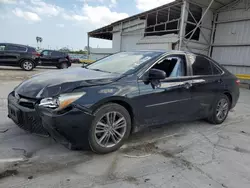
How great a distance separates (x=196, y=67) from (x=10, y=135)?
3.46 metres

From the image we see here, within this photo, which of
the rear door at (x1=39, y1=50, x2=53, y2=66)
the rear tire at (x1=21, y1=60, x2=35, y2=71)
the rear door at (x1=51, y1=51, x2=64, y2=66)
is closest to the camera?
the rear tire at (x1=21, y1=60, x2=35, y2=71)

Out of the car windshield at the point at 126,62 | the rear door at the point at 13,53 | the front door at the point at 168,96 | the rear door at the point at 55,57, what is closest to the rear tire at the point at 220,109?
the front door at the point at 168,96

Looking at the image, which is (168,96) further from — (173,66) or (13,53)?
(13,53)

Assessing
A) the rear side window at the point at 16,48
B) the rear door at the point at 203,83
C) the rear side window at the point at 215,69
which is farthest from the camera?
the rear side window at the point at 16,48

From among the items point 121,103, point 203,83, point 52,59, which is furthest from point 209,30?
point 121,103

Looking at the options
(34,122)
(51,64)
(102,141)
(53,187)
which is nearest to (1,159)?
(34,122)

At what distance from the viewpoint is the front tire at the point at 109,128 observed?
2.70 m

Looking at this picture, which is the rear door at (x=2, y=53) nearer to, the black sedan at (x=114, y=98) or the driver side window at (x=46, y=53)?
the driver side window at (x=46, y=53)

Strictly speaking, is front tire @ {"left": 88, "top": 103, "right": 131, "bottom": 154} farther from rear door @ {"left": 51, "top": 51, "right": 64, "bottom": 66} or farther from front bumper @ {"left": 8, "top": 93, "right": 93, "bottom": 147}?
rear door @ {"left": 51, "top": 51, "right": 64, "bottom": 66}

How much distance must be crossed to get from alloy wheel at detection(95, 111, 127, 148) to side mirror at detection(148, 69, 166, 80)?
755 mm

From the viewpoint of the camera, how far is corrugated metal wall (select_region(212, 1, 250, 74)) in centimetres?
1366

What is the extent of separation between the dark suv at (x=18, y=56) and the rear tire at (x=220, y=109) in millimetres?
11376

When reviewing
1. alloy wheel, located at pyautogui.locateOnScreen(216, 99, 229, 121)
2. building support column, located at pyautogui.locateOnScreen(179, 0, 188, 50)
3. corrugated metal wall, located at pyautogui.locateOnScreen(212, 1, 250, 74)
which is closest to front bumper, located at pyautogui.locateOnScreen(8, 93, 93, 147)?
alloy wheel, located at pyautogui.locateOnScreen(216, 99, 229, 121)

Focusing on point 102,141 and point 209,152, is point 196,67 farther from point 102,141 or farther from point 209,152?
point 102,141
